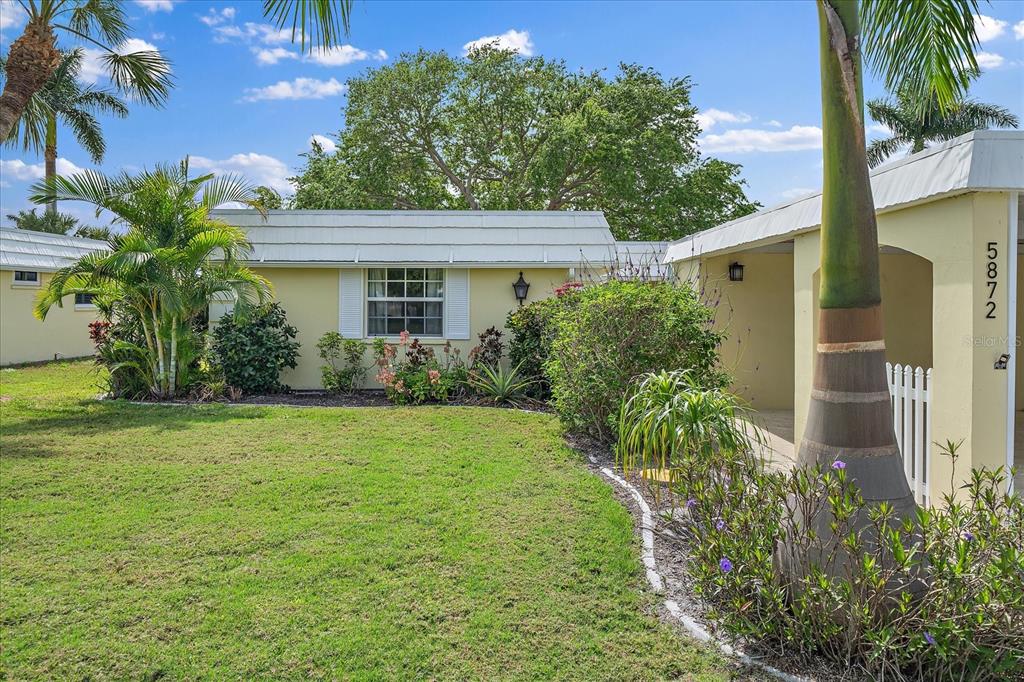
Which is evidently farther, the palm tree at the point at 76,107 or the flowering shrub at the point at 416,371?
the palm tree at the point at 76,107

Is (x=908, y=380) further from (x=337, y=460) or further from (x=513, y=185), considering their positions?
(x=513, y=185)

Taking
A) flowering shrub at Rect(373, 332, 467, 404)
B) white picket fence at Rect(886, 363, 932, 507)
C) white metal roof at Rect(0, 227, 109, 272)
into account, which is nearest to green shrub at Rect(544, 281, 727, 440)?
white picket fence at Rect(886, 363, 932, 507)

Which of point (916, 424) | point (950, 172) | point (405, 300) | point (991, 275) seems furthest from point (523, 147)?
point (991, 275)

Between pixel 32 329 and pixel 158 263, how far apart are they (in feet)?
33.9

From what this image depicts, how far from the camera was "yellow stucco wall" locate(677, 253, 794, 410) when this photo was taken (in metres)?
10.2

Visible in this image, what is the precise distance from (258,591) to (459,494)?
204 centimetres

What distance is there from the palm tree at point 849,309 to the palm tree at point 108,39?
2745 millimetres

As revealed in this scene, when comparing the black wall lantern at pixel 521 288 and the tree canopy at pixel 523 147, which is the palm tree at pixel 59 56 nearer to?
the black wall lantern at pixel 521 288

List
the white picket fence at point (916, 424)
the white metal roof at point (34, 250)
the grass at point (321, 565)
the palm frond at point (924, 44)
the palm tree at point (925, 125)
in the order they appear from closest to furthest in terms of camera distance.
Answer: the grass at point (321, 565) < the palm frond at point (924, 44) < the white picket fence at point (916, 424) < the white metal roof at point (34, 250) < the palm tree at point (925, 125)

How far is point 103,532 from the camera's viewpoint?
4.91 meters

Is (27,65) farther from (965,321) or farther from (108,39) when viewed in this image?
(965,321)

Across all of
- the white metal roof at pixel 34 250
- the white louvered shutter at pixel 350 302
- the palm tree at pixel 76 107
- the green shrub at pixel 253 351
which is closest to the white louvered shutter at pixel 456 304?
the white louvered shutter at pixel 350 302

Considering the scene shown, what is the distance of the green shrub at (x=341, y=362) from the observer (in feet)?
37.0

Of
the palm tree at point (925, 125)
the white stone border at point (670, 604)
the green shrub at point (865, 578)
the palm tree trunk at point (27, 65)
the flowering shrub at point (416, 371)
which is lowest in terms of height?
the white stone border at point (670, 604)
